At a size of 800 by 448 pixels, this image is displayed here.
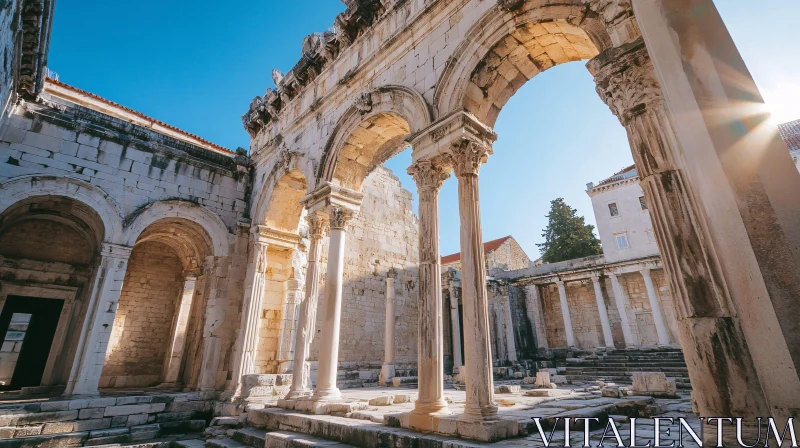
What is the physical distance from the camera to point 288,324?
8289 millimetres

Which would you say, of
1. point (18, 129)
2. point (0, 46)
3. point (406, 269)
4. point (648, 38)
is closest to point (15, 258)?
point (18, 129)

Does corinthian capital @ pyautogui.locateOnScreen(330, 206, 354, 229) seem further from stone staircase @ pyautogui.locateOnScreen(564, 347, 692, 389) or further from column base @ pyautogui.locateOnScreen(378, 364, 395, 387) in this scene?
stone staircase @ pyautogui.locateOnScreen(564, 347, 692, 389)

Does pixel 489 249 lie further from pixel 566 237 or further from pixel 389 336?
pixel 389 336

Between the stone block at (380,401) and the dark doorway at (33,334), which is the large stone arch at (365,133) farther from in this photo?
the dark doorway at (33,334)

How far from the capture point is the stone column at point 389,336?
11773 millimetres

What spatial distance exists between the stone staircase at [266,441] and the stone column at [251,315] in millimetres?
1503

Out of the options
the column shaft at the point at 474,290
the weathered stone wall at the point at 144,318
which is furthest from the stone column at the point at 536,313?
the column shaft at the point at 474,290

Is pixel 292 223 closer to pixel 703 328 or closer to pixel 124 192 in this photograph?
Result: pixel 124 192

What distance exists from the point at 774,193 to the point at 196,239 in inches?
415

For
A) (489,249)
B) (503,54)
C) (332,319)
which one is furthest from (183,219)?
(489,249)

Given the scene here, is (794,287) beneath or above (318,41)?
beneath

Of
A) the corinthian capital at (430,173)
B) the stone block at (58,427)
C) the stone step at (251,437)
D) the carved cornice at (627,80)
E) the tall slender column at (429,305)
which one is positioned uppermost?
the corinthian capital at (430,173)

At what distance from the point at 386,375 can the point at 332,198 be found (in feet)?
24.0

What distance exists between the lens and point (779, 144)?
5.16 feet
